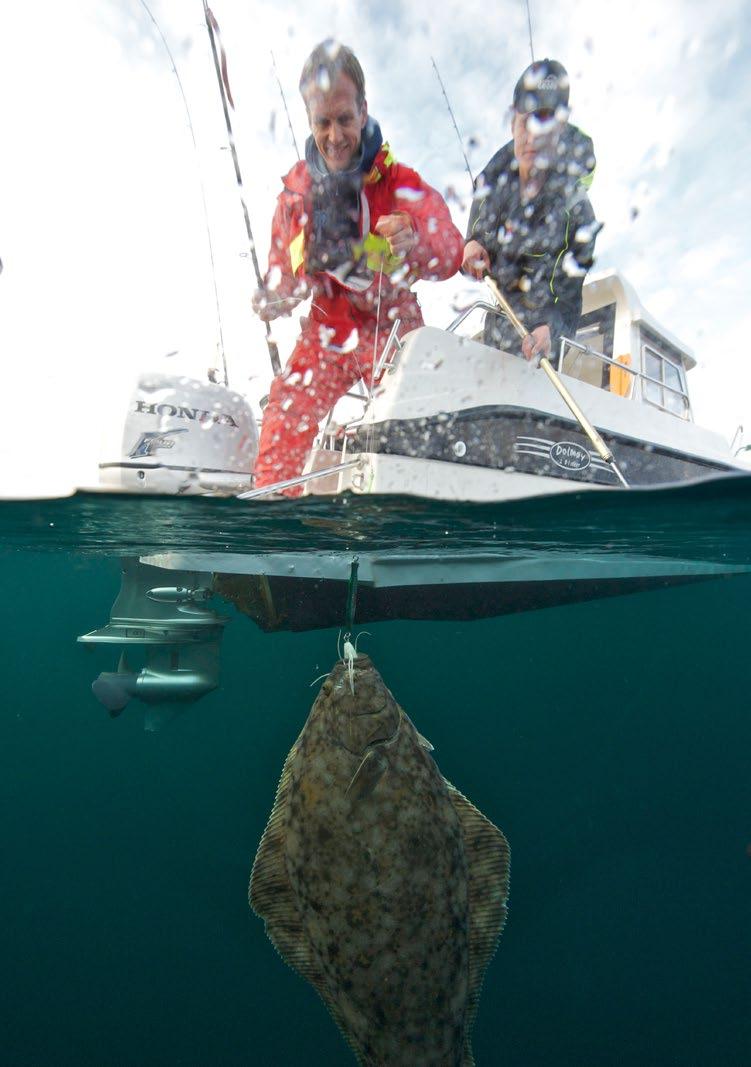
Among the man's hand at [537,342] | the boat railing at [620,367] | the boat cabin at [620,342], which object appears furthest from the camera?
the boat cabin at [620,342]

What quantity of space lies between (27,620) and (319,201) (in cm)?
3872

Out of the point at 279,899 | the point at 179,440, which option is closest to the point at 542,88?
the point at 179,440

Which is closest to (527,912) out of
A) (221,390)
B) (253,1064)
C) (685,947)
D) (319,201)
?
(685,947)

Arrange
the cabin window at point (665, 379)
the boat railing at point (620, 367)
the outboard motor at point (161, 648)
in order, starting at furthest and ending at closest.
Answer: the cabin window at point (665, 379) < the outboard motor at point (161, 648) < the boat railing at point (620, 367)

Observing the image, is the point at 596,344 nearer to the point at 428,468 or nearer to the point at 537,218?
the point at 537,218

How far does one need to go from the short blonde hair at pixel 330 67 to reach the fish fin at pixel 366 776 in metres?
3.57

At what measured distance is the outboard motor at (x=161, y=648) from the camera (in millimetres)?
5949

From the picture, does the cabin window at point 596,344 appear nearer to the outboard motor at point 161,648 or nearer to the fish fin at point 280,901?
the outboard motor at point 161,648

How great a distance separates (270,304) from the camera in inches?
157

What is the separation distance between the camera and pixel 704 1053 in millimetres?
10398

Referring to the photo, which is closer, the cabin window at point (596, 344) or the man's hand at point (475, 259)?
the man's hand at point (475, 259)

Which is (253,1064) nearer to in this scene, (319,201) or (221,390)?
(221,390)

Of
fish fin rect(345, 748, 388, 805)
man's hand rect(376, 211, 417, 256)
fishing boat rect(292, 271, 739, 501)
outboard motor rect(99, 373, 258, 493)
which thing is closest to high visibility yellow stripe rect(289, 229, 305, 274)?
man's hand rect(376, 211, 417, 256)

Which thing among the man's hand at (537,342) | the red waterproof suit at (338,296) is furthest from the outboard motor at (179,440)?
the man's hand at (537,342)
